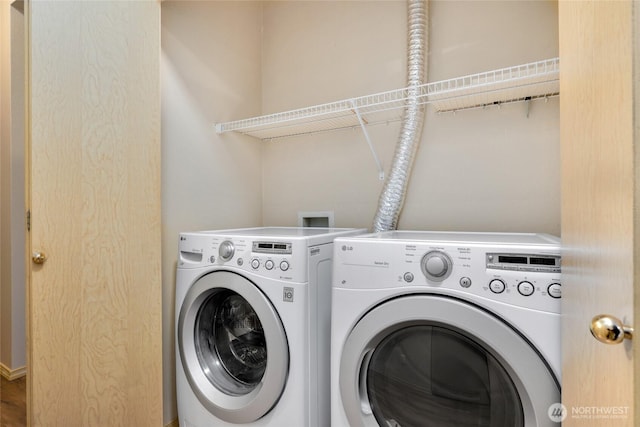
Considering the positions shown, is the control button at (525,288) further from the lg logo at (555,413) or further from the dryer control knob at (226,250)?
the dryer control knob at (226,250)

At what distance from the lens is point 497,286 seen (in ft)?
2.79

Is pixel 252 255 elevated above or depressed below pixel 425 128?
below

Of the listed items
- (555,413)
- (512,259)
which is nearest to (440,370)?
(555,413)

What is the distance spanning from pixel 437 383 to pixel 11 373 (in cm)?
161

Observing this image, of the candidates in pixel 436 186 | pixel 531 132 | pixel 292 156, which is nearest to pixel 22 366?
pixel 292 156

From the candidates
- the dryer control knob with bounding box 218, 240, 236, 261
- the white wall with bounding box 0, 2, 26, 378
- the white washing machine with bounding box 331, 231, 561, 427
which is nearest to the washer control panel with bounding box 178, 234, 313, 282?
the dryer control knob with bounding box 218, 240, 236, 261

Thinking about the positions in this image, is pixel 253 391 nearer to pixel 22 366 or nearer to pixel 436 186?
pixel 22 366

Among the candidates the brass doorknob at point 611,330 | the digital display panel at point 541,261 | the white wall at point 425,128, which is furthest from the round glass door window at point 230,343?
the brass doorknob at point 611,330

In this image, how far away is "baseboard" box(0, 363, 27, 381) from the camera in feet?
4.11

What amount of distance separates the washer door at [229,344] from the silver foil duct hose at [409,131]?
0.71m

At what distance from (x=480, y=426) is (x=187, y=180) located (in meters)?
1.51

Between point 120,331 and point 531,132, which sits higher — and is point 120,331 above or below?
below

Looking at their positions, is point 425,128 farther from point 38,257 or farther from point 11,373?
point 11,373

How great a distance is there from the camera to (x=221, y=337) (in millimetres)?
1442
